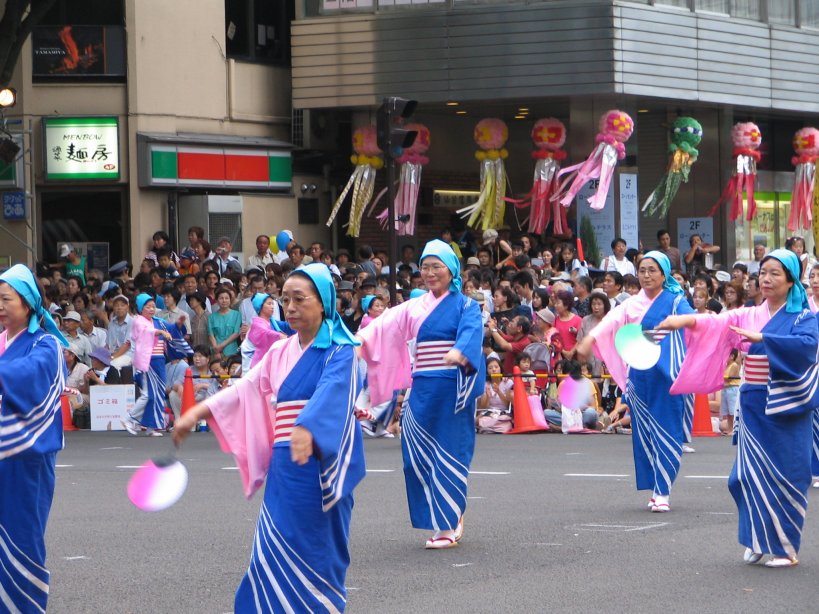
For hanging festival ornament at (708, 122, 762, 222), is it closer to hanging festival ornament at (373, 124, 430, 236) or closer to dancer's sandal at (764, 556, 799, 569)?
hanging festival ornament at (373, 124, 430, 236)

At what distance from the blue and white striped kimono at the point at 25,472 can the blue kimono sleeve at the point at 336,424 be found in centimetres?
137

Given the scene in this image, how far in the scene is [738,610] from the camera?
738 cm

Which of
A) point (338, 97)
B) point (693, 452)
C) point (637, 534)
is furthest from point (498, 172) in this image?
point (637, 534)

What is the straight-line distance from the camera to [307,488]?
625cm

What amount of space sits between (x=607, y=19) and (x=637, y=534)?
621 inches

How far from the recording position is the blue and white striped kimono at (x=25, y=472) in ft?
22.2

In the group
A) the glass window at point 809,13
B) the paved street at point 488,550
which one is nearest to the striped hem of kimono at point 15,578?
the paved street at point 488,550

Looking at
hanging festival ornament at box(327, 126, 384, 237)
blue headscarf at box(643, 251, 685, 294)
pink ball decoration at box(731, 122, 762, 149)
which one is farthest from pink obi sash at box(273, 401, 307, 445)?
pink ball decoration at box(731, 122, 762, 149)

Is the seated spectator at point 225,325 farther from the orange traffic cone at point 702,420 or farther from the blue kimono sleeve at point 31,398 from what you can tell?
the blue kimono sleeve at point 31,398

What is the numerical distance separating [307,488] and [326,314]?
767mm

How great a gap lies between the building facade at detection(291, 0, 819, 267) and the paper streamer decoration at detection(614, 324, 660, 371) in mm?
15560

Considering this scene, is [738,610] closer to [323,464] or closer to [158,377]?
[323,464]

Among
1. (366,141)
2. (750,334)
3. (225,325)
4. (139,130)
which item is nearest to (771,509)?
(750,334)

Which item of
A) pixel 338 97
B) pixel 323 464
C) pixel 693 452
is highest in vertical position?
pixel 338 97
